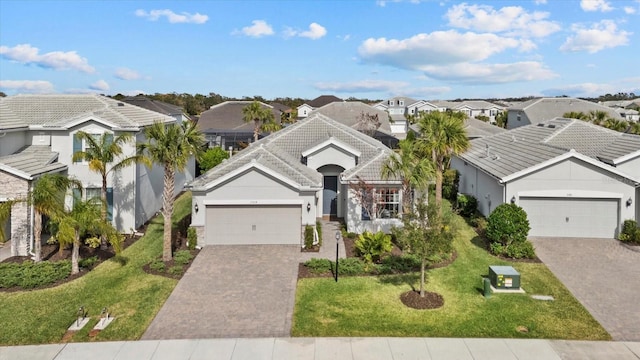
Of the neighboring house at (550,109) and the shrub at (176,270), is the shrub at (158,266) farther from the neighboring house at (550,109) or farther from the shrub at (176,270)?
the neighboring house at (550,109)

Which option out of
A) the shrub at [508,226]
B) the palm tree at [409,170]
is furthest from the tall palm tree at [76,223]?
the shrub at [508,226]

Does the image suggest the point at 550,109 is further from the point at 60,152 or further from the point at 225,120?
the point at 60,152

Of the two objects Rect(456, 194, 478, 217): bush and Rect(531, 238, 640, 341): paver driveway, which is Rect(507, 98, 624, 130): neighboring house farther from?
Rect(531, 238, 640, 341): paver driveway

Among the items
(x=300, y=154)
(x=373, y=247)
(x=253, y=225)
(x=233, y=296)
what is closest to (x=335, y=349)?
(x=233, y=296)

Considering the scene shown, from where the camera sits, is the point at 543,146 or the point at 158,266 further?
the point at 543,146

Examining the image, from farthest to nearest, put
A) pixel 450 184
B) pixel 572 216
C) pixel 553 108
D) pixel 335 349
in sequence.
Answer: pixel 553 108
pixel 450 184
pixel 572 216
pixel 335 349

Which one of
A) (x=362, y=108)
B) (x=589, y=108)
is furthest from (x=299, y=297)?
(x=589, y=108)
